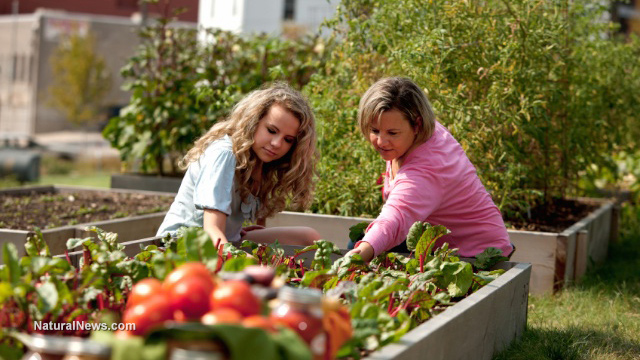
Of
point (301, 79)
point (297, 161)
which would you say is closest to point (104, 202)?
point (301, 79)

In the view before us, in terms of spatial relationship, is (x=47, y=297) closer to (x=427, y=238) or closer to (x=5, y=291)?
(x=5, y=291)

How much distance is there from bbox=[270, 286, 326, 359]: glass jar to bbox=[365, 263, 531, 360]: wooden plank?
7.7 inches

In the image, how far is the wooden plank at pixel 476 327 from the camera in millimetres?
2109

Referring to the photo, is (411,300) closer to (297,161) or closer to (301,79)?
(297,161)

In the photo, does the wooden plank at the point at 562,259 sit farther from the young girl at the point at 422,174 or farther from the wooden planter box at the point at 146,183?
the wooden planter box at the point at 146,183

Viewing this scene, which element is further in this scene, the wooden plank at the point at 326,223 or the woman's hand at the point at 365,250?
the wooden plank at the point at 326,223

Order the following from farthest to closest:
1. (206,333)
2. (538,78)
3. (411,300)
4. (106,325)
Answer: (538,78), (411,300), (106,325), (206,333)

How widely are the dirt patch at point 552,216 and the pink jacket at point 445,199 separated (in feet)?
4.22

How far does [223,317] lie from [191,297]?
0.13 metres

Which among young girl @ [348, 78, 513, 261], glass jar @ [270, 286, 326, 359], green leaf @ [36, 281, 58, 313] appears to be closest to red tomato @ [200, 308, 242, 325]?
glass jar @ [270, 286, 326, 359]

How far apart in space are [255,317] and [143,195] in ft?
18.3

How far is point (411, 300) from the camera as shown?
2.67m

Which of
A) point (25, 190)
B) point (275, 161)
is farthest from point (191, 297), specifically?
point (25, 190)

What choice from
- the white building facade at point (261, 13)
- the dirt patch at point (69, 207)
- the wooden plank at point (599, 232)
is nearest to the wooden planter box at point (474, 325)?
the dirt patch at point (69, 207)
